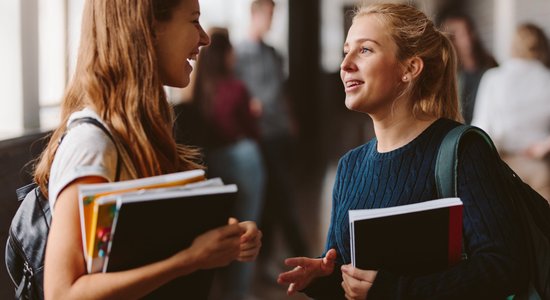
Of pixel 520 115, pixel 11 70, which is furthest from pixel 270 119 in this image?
pixel 11 70

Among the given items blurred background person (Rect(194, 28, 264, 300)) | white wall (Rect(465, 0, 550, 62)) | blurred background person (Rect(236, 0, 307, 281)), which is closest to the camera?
blurred background person (Rect(194, 28, 264, 300))

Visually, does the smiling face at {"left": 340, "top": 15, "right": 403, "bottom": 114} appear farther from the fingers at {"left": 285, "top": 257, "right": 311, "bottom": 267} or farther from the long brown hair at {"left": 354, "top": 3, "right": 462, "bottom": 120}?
the fingers at {"left": 285, "top": 257, "right": 311, "bottom": 267}

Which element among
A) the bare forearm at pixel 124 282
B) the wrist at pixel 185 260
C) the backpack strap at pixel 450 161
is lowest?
the bare forearm at pixel 124 282

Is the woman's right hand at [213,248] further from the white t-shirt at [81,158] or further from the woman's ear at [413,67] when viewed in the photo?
the woman's ear at [413,67]

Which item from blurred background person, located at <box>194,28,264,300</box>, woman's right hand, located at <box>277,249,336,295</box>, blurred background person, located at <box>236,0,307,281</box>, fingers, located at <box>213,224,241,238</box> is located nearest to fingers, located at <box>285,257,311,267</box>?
woman's right hand, located at <box>277,249,336,295</box>

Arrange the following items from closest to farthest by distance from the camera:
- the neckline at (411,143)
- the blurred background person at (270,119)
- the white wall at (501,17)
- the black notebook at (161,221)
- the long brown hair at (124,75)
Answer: the black notebook at (161,221)
the long brown hair at (124,75)
the neckline at (411,143)
the blurred background person at (270,119)
the white wall at (501,17)

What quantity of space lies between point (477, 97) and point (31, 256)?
369 cm

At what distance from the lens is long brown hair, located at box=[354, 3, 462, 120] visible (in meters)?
1.38

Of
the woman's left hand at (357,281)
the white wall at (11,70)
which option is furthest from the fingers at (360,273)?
the white wall at (11,70)

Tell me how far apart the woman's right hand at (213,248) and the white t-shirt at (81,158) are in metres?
0.16

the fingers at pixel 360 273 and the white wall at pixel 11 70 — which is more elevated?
the white wall at pixel 11 70

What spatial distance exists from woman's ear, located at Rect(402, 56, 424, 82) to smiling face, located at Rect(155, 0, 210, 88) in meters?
0.38

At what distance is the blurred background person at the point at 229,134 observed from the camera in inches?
163

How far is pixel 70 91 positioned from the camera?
1.29 m
